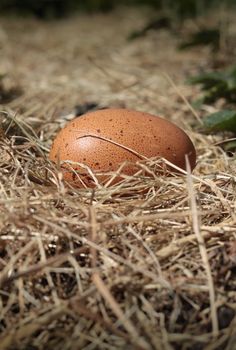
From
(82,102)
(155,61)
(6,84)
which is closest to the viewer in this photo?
(82,102)

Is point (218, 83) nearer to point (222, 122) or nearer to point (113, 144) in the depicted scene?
point (222, 122)

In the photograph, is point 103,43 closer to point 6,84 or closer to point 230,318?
point 6,84

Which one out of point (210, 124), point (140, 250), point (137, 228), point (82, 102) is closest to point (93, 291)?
point (140, 250)

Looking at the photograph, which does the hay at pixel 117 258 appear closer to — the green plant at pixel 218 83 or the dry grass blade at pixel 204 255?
the dry grass blade at pixel 204 255

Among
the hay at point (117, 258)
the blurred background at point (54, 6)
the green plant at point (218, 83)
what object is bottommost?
the blurred background at point (54, 6)

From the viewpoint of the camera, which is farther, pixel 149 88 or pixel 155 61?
pixel 155 61

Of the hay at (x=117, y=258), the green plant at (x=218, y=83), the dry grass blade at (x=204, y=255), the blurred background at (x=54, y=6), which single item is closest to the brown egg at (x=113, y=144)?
the hay at (x=117, y=258)
